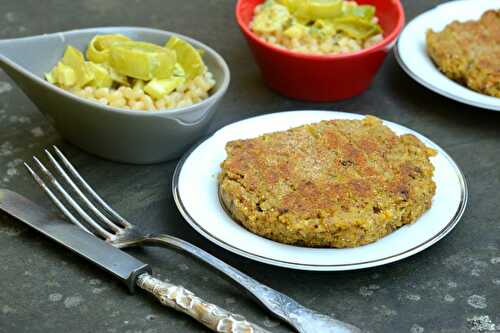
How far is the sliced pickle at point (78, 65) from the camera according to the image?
2057 mm

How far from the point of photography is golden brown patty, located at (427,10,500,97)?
226 centimetres

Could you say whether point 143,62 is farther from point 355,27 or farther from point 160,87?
point 355,27

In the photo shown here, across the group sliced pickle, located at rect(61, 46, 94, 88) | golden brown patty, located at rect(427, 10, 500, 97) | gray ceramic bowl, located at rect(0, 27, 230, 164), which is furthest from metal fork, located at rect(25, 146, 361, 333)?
golden brown patty, located at rect(427, 10, 500, 97)

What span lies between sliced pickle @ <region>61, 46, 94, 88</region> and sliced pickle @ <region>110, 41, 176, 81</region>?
0.27 feet

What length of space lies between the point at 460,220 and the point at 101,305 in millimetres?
867

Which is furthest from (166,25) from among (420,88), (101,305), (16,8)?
(101,305)

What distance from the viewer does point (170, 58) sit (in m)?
2.09

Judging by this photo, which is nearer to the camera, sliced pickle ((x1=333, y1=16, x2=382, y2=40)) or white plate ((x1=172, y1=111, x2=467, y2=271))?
white plate ((x1=172, y1=111, x2=467, y2=271))

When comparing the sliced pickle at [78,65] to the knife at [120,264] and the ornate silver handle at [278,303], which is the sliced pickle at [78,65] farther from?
the ornate silver handle at [278,303]

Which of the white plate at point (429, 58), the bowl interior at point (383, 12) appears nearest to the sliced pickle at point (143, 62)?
the bowl interior at point (383, 12)

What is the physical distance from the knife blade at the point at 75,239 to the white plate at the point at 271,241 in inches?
6.7

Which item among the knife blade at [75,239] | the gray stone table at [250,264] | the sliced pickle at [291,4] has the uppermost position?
the sliced pickle at [291,4]

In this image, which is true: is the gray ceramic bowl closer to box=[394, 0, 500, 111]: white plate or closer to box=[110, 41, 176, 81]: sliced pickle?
box=[110, 41, 176, 81]: sliced pickle

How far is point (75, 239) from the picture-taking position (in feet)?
5.70
